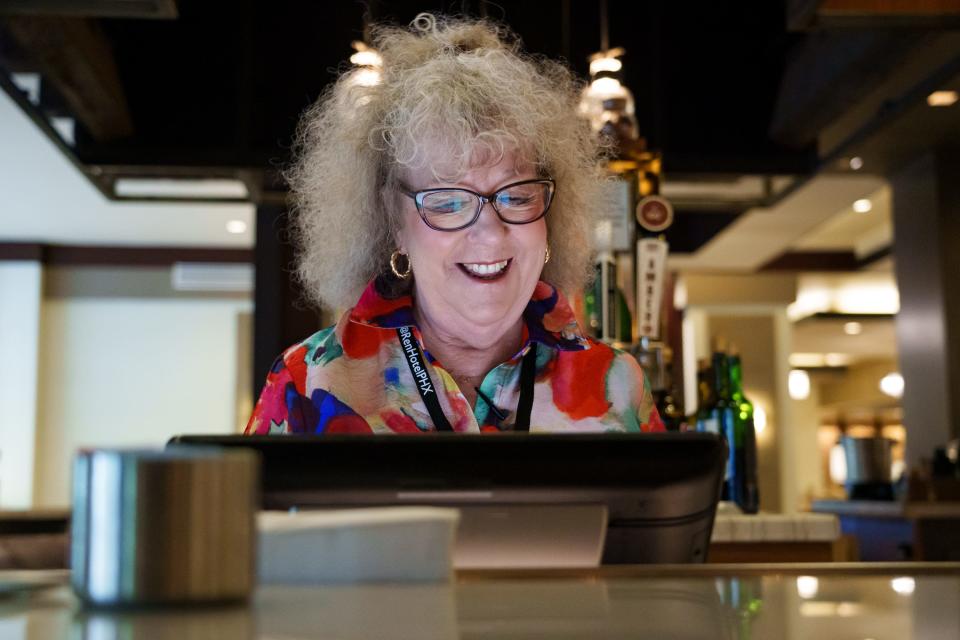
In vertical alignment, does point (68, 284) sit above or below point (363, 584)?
above

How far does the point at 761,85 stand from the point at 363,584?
519 centimetres

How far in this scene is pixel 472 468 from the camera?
34.6 inches

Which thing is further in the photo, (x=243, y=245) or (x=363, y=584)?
(x=243, y=245)

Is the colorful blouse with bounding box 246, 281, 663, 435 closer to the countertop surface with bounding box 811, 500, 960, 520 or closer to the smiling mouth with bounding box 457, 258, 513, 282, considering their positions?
the smiling mouth with bounding box 457, 258, 513, 282

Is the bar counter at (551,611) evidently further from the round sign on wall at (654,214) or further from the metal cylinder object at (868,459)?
the metal cylinder object at (868,459)

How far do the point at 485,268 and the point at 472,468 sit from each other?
93 centimetres

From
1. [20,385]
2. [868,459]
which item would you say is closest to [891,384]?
[20,385]

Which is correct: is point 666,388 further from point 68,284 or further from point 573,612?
point 68,284

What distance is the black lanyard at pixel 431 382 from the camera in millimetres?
1686

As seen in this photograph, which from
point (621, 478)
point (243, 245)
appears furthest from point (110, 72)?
point (243, 245)

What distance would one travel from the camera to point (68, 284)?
34.6ft

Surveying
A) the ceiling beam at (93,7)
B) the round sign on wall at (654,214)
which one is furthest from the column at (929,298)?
the ceiling beam at (93,7)

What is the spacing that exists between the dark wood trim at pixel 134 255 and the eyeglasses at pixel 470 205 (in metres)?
8.96

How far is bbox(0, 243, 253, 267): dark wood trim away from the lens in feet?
34.2
